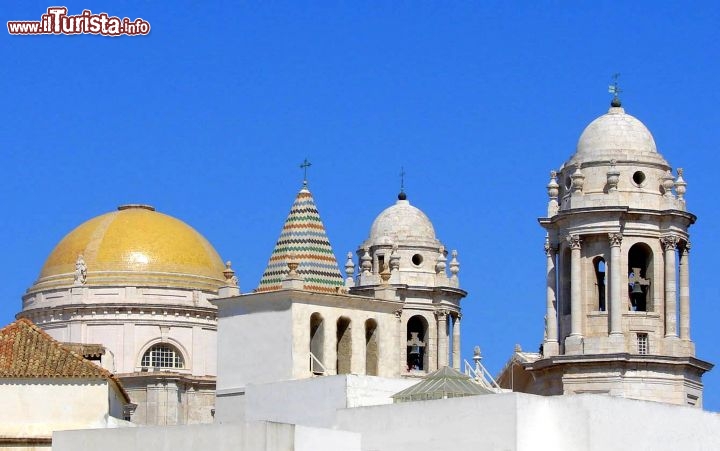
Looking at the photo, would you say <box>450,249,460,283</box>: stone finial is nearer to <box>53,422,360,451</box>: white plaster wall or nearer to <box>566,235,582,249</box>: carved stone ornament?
<box>566,235,582,249</box>: carved stone ornament

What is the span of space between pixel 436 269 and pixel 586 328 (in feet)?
68.0

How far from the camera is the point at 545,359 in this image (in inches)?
3359

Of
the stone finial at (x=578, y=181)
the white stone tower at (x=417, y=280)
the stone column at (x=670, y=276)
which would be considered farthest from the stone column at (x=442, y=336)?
the stone column at (x=670, y=276)

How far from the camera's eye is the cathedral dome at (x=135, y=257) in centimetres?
11225

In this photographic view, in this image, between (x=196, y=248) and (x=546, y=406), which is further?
(x=196, y=248)

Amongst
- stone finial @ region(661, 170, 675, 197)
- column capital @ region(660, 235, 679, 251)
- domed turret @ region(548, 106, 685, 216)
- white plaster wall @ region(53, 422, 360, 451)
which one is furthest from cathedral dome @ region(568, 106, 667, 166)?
white plaster wall @ region(53, 422, 360, 451)

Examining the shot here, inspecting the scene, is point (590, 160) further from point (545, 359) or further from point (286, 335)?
point (286, 335)

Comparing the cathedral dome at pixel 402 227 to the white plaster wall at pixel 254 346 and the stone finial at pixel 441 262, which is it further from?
the white plaster wall at pixel 254 346

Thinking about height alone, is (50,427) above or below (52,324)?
below

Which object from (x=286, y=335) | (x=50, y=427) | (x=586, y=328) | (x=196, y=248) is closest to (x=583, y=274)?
(x=586, y=328)

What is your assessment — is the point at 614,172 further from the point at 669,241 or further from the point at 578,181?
the point at 669,241

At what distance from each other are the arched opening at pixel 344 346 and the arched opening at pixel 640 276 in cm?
1545

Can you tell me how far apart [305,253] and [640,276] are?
1647cm

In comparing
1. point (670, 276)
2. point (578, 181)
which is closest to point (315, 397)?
point (578, 181)
